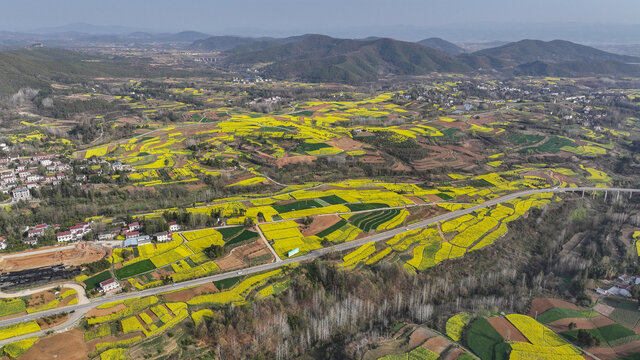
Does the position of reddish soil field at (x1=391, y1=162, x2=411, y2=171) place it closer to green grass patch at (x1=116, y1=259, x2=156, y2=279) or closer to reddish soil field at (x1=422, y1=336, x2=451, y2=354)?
reddish soil field at (x1=422, y1=336, x2=451, y2=354)

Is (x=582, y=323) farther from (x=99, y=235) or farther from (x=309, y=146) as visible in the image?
(x=309, y=146)

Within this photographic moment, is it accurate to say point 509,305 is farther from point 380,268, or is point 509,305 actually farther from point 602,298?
point 380,268

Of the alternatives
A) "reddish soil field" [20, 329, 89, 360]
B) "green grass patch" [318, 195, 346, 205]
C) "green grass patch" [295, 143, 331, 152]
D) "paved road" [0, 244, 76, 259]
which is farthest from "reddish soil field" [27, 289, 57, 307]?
"green grass patch" [295, 143, 331, 152]

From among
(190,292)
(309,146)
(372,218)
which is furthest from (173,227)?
(309,146)

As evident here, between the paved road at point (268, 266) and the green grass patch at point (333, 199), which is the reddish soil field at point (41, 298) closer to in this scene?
the paved road at point (268, 266)

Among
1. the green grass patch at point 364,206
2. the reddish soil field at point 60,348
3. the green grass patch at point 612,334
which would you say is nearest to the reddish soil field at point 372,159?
the green grass patch at point 364,206

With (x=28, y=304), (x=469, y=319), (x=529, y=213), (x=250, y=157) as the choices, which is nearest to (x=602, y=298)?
(x=469, y=319)
